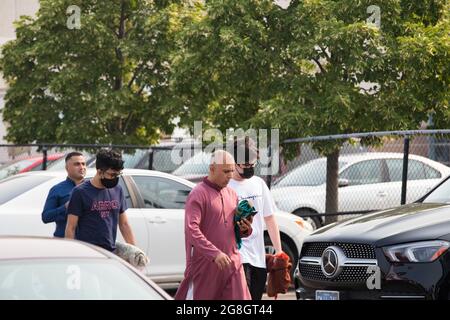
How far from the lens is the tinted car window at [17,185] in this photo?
11516 mm

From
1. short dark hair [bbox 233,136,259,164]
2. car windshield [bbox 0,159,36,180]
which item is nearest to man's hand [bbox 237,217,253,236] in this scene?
short dark hair [bbox 233,136,259,164]

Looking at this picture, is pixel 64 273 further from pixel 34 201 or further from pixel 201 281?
pixel 34 201

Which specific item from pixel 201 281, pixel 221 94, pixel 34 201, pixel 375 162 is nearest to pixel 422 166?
pixel 375 162

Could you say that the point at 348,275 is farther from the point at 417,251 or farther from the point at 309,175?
the point at 309,175

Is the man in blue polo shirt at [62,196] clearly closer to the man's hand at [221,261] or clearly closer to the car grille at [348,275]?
the man's hand at [221,261]

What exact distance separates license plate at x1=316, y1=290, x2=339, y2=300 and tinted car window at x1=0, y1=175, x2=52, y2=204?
A: 4.25 meters

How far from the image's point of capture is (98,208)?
8.34 m

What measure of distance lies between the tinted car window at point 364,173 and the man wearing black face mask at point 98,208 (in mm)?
9134

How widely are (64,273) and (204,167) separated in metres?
13.6

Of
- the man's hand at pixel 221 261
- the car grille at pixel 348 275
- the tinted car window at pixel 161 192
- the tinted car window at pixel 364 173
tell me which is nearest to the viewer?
the man's hand at pixel 221 261

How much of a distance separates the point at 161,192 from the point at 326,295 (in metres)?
4.29

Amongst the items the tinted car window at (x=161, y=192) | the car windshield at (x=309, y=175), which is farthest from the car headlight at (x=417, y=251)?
the car windshield at (x=309, y=175)

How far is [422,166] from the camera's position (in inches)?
666
